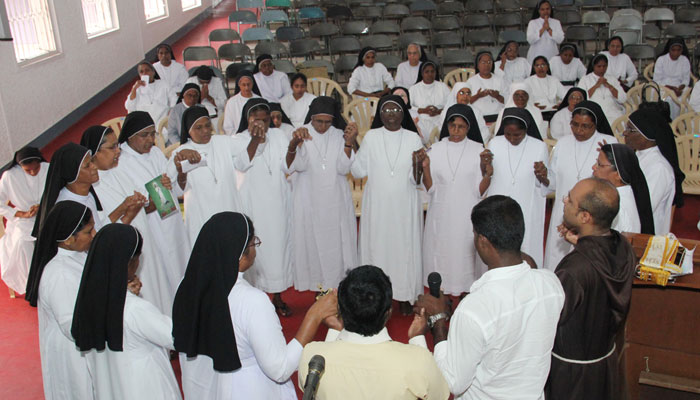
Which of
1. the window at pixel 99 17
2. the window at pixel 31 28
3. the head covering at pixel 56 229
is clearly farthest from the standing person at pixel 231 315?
the window at pixel 99 17

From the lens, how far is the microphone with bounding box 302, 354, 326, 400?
176 cm

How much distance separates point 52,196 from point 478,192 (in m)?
3.00

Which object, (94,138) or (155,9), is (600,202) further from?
(155,9)

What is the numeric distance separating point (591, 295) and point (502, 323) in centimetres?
58

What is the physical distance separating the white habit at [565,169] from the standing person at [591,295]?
1.92m

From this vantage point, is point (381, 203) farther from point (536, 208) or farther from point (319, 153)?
point (536, 208)

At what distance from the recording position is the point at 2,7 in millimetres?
6910

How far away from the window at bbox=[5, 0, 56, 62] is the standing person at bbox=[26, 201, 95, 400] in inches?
Result: 280

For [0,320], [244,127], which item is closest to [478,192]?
[244,127]

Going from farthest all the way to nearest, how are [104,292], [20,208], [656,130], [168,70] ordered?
1. [168,70]
2. [20,208]
3. [656,130]
4. [104,292]

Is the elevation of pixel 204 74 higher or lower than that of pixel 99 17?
lower

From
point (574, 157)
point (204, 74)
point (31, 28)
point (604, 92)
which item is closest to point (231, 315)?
point (574, 157)

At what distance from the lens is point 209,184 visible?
4566mm

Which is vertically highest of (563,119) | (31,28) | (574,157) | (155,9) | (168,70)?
(155,9)
